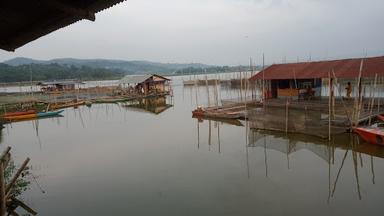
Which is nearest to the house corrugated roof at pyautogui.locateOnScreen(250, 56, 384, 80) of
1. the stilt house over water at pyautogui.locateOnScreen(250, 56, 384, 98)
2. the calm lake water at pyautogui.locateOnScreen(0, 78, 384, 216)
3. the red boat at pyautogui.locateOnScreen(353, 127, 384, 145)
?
the stilt house over water at pyautogui.locateOnScreen(250, 56, 384, 98)

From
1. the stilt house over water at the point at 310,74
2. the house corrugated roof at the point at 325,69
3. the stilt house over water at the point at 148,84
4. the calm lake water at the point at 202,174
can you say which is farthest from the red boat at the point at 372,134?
the stilt house over water at the point at 148,84

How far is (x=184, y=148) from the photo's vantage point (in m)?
14.3

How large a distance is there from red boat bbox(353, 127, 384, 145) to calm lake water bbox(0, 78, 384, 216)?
0.35 meters

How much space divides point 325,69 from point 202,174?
1171cm

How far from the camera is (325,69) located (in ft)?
60.7

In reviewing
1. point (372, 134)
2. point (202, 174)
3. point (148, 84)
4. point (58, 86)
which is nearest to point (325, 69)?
point (372, 134)

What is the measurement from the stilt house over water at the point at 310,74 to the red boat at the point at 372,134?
4230 millimetres

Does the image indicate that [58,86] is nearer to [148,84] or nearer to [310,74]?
[148,84]

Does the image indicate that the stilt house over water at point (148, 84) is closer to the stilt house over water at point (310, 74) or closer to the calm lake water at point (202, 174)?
the stilt house over water at point (310, 74)

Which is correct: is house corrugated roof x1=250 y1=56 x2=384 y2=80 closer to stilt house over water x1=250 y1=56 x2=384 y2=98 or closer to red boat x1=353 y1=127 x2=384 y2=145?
stilt house over water x1=250 y1=56 x2=384 y2=98

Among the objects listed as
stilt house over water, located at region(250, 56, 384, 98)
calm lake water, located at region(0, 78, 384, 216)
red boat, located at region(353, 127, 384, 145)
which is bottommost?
calm lake water, located at region(0, 78, 384, 216)

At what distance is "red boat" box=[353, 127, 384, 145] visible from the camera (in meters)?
12.3

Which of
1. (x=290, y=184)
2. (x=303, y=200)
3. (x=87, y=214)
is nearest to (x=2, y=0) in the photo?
(x=87, y=214)

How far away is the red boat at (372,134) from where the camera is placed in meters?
12.3
